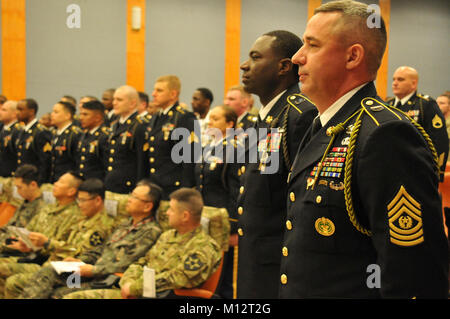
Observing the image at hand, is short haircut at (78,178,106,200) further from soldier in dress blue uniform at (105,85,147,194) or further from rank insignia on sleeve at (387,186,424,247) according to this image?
rank insignia on sleeve at (387,186,424,247)

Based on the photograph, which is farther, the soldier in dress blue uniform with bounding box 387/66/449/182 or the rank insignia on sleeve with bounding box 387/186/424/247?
the soldier in dress blue uniform with bounding box 387/66/449/182

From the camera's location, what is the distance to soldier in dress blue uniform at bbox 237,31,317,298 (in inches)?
70.1

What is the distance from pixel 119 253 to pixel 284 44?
6.00ft

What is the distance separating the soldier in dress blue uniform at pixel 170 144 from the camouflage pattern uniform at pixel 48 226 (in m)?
0.71

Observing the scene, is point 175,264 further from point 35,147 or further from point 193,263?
point 35,147

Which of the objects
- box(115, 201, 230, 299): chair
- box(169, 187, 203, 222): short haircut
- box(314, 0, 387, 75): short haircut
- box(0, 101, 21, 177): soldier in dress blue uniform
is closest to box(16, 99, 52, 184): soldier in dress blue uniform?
box(0, 101, 21, 177): soldier in dress blue uniform

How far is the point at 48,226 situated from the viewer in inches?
158

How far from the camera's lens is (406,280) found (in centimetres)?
109

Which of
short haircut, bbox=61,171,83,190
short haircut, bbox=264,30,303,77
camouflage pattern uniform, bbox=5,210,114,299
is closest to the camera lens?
short haircut, bbox=264,30,303,77

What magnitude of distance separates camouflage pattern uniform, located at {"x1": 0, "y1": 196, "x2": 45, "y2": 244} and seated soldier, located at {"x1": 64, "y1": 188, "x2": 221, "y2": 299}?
1652 millimetres

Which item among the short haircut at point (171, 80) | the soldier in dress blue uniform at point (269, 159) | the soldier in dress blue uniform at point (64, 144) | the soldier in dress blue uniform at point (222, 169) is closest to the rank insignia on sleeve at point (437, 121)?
the soldier in dress blue uniform at point (222, 169)

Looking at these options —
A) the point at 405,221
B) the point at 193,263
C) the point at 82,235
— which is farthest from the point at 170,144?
the point at 405,221

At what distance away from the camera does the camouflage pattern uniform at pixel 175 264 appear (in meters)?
2.73
